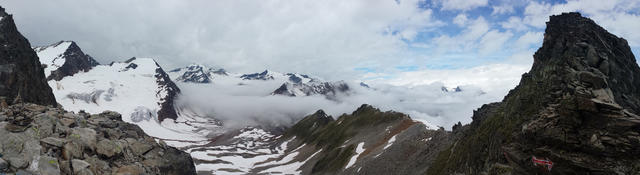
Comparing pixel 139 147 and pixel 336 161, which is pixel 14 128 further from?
pixel 336 161

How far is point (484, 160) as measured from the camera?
33.5 meters

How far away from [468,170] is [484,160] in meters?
3.46

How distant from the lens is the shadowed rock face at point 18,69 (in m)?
98.4

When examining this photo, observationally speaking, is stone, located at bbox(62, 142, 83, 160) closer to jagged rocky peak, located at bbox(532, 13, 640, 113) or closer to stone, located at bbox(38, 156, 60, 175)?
stone, located at bbox(38, 156, 60, 175)

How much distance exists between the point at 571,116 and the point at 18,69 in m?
153

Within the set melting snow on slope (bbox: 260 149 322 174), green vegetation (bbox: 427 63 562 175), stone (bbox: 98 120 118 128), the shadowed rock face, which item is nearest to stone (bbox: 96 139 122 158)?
stone (bbox: 98 120 118 128)

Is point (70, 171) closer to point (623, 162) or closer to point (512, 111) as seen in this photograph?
point (623, 162)

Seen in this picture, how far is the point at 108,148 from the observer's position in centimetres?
3328

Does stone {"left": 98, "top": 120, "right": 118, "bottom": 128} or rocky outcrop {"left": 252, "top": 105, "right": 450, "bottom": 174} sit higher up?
stone {"left": 98, "top": 120, "right": 118, "bottom": 128}

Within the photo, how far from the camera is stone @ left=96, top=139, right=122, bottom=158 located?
3234 cm

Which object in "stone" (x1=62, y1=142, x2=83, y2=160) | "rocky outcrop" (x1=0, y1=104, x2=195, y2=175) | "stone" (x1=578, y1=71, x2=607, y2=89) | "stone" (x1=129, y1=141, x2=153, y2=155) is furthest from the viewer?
"stone" (x1=129, y1=141, x2=153, y2=155)

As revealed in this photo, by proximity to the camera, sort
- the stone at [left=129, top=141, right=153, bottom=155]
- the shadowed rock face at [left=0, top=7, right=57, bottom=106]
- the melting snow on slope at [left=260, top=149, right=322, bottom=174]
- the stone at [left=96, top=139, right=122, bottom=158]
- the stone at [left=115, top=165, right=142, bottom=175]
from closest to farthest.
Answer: the stone at [left=115, top=165, right=142, bottom=175] < the stone at [left=96, top=139, right=122, bottom=158] < the stone at [left=129, top=141, right=153, bottom=155] < the shadowed rock face at [left=0, top=7, right=57, bottom=106] < the melting snow on slope at [left=260, top=149, right=322, bottom=174]

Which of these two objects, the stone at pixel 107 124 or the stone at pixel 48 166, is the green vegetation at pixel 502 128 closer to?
the stone at pixel 48 166

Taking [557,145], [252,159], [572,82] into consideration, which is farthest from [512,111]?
[252,159]
